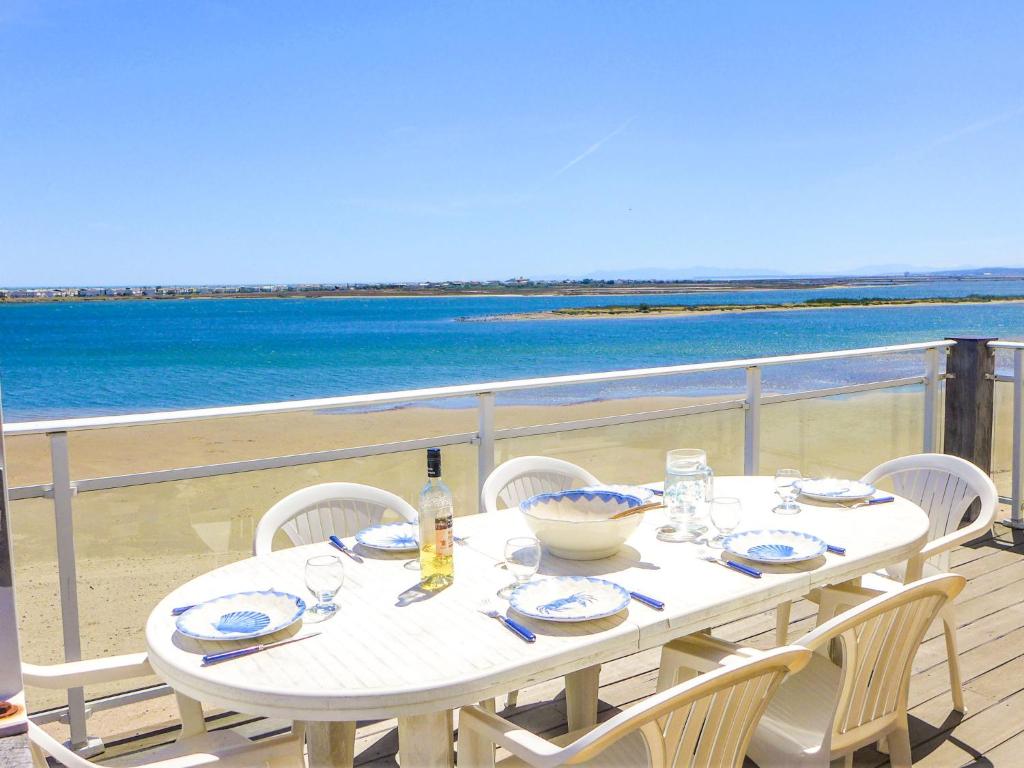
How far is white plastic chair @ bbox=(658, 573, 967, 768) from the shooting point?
5.79 ft

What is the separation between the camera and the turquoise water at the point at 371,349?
25422 millimetres

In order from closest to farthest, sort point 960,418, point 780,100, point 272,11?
point 960,418, point 272,11, point 780,100

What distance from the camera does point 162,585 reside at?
2705mm

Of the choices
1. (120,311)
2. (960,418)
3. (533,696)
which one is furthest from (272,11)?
(120,311)

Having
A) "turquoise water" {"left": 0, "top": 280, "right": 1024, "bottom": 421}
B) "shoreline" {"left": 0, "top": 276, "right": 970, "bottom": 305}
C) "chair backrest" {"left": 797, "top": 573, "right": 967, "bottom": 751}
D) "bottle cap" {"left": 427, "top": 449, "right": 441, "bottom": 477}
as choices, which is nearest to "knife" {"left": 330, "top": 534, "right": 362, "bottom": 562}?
"bottle cap" {"left": 427, "top": 449, "right": 441, "bottom": 477}

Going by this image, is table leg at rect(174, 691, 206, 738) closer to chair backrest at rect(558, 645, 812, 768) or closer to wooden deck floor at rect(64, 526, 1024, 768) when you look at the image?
wooden deck floor at rect(64, 526, 1024, 768)

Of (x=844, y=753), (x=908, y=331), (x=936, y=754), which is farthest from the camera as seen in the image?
(x=908, y=331)

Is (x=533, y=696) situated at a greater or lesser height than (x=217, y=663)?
lesser

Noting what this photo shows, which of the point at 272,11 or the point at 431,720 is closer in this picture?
the point at 431,720

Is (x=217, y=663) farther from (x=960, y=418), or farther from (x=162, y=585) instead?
(x=960, y=418)

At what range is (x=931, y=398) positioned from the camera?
4742 millimetres

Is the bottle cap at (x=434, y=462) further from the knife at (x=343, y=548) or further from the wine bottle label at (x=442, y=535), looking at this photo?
the knife at (x=343, y=548)

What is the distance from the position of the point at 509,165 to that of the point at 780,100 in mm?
17792

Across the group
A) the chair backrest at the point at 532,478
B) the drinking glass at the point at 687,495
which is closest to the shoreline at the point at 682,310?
the chair backrest at the point at 532,478
